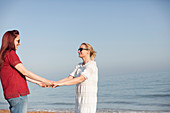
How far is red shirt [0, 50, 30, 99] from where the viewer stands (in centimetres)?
288

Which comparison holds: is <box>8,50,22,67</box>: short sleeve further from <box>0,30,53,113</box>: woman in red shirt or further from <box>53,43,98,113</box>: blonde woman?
<box>53,43,98,113</box>: blonde woman

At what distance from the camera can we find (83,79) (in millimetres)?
3363

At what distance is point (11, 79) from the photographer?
2.90 meters

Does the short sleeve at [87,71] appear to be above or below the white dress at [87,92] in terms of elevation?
above

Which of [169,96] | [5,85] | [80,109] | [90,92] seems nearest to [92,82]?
[90,92]

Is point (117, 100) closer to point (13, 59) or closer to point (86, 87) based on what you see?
point (86, 87)

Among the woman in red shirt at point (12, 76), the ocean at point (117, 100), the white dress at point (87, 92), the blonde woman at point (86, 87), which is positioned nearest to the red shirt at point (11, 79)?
the woman in red shirt at point (12, 76)

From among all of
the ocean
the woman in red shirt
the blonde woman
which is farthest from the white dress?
the ocean

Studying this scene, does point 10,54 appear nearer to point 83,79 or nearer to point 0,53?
point 0,53

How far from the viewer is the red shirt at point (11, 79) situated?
2.88m

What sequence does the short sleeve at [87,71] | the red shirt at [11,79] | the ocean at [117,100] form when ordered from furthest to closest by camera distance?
the ocean at [117,100], the short sleeve at [87,71], the red shirt at [11,79]

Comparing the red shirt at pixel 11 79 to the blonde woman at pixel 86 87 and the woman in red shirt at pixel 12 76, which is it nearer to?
the woman in red shirt at pixel 12 76

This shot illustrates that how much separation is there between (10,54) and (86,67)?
114cm

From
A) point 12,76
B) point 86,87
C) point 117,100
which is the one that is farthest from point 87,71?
point 117,100
